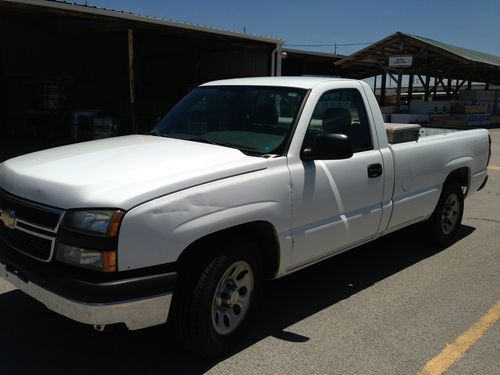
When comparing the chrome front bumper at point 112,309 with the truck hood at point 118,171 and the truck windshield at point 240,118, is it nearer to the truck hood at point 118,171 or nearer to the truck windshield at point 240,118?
the truck hood at point 118,171

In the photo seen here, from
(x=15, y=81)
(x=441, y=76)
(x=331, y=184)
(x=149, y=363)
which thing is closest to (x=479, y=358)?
(x=331, y=184)

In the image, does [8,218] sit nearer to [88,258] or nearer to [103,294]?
[88,258]

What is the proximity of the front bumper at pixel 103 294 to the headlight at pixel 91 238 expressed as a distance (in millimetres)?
81

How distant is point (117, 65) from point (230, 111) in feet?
65.2

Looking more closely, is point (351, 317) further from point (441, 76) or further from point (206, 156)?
point (441, 76)

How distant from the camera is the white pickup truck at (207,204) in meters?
2.63

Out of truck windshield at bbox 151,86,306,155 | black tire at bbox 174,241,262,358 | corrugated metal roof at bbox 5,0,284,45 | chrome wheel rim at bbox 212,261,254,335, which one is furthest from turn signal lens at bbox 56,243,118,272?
corrugated metal roof at bbox 5,0,284,45

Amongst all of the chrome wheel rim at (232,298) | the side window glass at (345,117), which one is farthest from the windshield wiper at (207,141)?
the chrome wheel rim at (232,298)

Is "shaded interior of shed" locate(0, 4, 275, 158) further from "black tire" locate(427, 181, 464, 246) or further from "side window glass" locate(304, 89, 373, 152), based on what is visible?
"black tire" locate(427, 181, 464, 246)

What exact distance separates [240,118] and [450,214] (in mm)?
3172

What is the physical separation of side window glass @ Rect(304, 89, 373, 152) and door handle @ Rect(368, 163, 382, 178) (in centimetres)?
17

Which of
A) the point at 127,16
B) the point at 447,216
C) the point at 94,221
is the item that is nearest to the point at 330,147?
the point at 94,221

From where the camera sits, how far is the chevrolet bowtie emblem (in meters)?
2.98

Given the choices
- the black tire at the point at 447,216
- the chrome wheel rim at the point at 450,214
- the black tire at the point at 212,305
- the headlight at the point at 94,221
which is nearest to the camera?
the headlight at the point at 94,221
